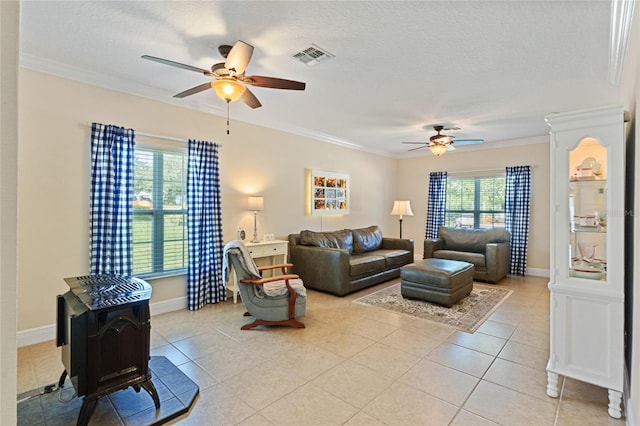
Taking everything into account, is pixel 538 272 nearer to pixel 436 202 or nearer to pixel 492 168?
pixel 492 168

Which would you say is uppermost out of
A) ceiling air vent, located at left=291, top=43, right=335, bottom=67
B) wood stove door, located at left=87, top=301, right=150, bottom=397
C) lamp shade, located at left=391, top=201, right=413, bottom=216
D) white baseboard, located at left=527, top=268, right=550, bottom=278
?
ceiling air vent, located at left=291, top=43, right=335, bottom=67

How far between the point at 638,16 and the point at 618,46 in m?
0.85

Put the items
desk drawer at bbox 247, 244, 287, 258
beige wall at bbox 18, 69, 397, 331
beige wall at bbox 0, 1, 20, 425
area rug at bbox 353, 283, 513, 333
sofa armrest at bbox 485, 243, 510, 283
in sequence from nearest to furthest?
beige wall at bbox 0, 1, 20, 425 < beige wall at bbox 18, 69, 397, 331 < area rug at bbox 353, 283, 513, 333 < desk drawer at bbox 247, 244, 287, 258 < sofa armrest at bbox 485, 243, 510, 283

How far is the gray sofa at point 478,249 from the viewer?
212 inches

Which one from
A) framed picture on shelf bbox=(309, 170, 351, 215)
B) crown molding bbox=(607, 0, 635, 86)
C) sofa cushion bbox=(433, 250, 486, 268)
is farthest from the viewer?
framed picture on shelf bbox=(309, 170, 351, 215)

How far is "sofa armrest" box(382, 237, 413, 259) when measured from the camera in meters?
6.22

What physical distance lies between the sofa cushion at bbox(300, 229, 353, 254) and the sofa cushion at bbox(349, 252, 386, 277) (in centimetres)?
43

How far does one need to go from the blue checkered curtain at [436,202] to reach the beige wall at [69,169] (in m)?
4.19

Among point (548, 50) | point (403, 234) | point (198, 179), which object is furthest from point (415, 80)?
point (403, 234)

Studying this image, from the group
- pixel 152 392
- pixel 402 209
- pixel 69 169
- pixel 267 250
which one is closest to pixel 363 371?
pixel 152 392

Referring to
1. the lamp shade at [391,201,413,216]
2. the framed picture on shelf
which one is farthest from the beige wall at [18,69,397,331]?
the lamp shade at [391,201,413,216]

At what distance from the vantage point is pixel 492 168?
21.3ft

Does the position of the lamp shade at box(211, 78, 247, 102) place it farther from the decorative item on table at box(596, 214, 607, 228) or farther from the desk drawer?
the decorative item on table at box(596, 214, 607, 228)

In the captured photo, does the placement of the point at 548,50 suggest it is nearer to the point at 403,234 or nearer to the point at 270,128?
the point at 270,128
